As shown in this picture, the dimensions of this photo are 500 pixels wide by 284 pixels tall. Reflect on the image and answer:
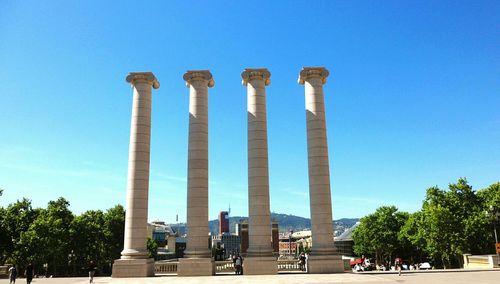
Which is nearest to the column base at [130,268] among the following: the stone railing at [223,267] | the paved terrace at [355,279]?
the paved terrace at [355,279]

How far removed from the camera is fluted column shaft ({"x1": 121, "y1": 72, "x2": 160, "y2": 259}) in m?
48.9

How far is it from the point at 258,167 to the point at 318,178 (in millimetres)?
8417

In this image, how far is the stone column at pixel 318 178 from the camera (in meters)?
48.4

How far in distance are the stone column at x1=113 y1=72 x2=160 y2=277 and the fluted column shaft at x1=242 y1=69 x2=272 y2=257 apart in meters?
14.1

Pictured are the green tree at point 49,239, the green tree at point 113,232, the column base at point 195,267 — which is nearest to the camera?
the column base at point 195,267

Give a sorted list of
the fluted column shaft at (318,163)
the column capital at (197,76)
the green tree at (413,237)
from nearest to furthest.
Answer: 1. the fluted column shaft at (318,163)
2. the column capital at (197,76)
3. the green tree at (413,237)

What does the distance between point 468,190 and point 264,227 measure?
65327mm

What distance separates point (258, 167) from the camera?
51562mm

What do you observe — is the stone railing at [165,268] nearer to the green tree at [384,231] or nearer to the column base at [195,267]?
the column base at [195,267]

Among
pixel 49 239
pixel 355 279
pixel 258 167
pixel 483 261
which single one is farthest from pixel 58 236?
pixel 483 261

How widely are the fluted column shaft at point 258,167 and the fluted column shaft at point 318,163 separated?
6115mm

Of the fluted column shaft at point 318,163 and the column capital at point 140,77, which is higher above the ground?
the column capital at point 140,77

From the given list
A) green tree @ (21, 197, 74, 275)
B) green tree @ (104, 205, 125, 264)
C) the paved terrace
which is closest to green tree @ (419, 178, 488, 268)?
the paved terrace

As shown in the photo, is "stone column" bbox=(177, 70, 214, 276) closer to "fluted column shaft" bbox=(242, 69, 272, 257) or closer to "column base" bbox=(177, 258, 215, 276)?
"column base" bbox=(177, 258, 215, 276)
